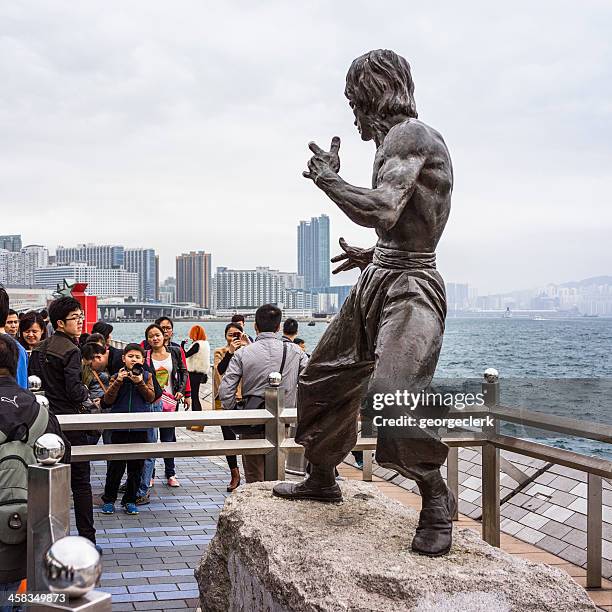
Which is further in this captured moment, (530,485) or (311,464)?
(530,485)

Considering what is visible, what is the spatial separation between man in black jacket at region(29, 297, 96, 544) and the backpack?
1.92 m

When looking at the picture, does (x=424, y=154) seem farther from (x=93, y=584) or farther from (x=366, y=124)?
(x=93, y=584)

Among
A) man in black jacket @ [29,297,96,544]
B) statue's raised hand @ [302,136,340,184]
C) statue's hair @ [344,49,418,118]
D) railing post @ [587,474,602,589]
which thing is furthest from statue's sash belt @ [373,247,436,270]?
man in black jacket @ [29,297,96,544]

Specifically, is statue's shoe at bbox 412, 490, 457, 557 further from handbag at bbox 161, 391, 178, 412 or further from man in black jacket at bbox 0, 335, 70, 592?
handbag at bbox 161, 391, 178, 412

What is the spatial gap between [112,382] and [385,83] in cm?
378

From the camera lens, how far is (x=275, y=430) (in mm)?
4852

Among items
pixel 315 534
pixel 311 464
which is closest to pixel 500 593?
pixel 315 534

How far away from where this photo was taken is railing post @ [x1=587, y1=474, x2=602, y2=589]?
4750mm

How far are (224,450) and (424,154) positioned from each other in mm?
2252

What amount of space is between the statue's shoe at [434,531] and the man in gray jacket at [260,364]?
2648 mm

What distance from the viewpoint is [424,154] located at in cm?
348

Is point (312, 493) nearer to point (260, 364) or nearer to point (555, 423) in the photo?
point (555, 423)

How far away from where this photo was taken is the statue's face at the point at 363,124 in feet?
12.5

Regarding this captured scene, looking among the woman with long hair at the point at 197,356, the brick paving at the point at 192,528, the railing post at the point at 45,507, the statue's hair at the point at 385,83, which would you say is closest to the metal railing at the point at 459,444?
the brick paving at the point at 192,528
